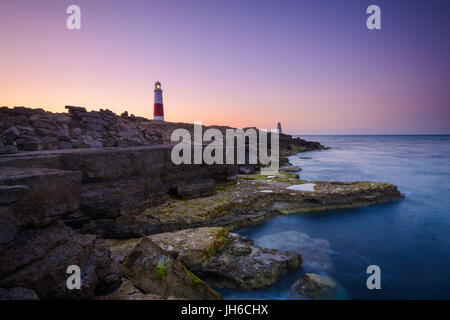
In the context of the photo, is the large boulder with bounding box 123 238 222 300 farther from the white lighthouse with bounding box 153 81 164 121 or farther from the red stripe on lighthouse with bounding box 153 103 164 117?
the red stripe on lighthouse with bounding box 153 103 164 117

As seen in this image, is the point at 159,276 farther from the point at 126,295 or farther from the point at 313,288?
the point at 313,288

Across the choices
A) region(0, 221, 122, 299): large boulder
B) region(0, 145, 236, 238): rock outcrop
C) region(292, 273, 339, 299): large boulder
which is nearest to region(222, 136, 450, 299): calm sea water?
region(292, 273, 339, 299): large boulder

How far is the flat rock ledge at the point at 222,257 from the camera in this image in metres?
5.18

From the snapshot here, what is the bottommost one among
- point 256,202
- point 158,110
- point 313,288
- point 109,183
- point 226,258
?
point 313,288

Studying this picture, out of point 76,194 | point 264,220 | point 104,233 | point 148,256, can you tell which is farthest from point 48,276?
point 264,220

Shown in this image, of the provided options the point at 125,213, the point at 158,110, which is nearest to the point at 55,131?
the point at 125,213

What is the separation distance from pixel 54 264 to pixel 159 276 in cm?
169

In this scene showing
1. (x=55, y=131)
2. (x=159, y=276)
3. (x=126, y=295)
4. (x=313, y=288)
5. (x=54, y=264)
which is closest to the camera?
(x=54, y=264)

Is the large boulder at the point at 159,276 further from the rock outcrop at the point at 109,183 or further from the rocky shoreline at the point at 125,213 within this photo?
the rock outcrop at the point at 109,183

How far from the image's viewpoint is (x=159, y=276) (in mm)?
4062

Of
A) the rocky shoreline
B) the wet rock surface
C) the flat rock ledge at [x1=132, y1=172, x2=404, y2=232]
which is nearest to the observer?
the wet rock surface

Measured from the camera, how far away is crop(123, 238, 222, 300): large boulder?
3.96m

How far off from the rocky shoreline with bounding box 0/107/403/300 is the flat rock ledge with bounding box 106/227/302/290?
0.08 feet
